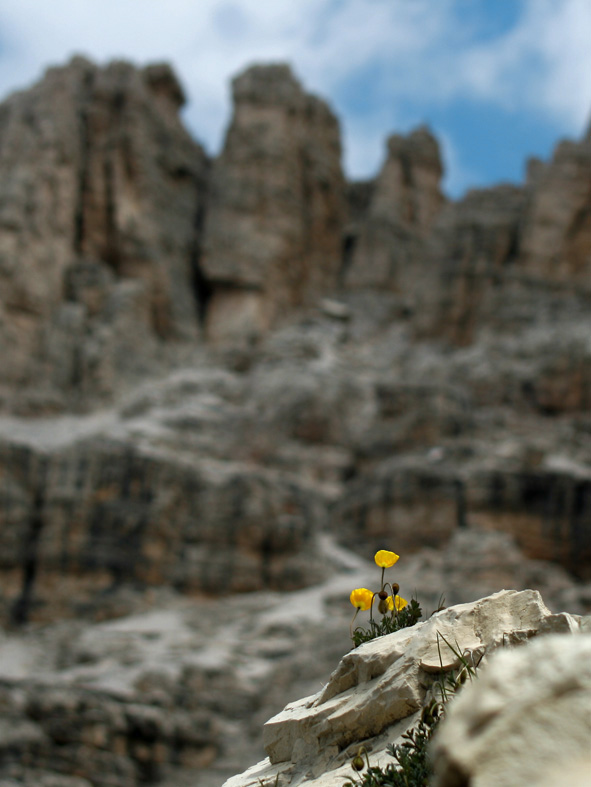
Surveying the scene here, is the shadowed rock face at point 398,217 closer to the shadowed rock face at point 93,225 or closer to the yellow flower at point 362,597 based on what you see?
the shadowed rock face at point 93,225

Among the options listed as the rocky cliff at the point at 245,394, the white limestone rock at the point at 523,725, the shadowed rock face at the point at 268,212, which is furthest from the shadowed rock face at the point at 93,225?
the white limestone rock at the point at 523,725

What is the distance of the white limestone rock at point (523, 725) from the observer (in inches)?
79.9

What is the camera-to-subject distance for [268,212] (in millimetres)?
45719

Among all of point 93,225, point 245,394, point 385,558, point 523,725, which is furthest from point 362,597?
point 93,225

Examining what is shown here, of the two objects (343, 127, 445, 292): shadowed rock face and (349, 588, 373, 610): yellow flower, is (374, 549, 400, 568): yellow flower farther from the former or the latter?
(343, 127, 445, 292): shadowed rock face

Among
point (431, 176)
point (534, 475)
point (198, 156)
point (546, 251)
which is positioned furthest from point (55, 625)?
point (431, 176)

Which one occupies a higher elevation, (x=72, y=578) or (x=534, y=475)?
(x=534, y=475)

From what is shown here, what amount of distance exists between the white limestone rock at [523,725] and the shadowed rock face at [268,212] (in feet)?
136

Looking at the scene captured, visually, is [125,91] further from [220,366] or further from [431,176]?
[431,176]

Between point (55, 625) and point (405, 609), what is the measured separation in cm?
2193

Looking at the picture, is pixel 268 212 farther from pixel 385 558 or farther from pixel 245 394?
pixel 385 558

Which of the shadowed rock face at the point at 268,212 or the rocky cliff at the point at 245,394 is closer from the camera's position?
the rocky cliff at the point at 245,394

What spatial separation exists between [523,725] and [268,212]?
147ft

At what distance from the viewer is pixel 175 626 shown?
24594mm
